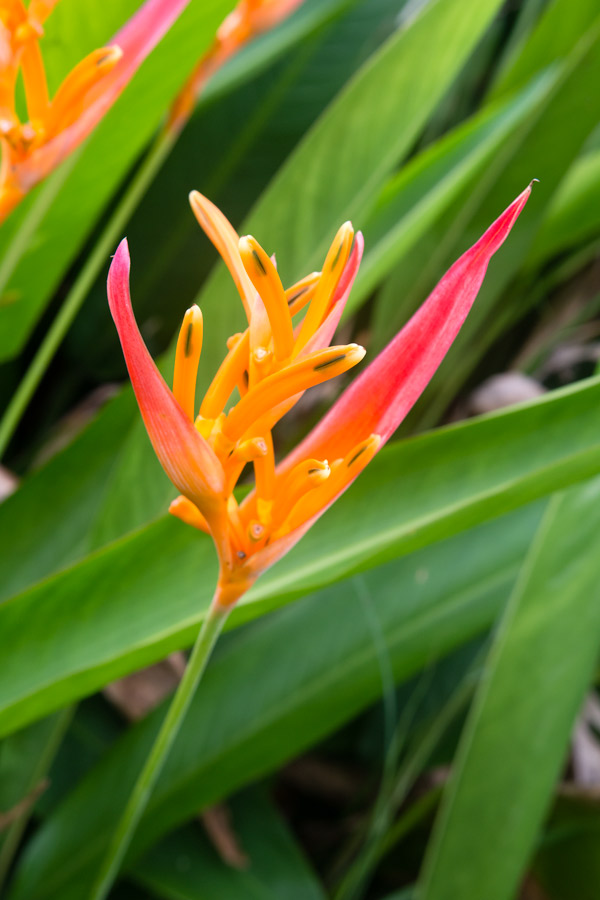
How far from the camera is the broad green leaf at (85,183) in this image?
0.38 metres

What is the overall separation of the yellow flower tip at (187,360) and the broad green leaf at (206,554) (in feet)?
0.32

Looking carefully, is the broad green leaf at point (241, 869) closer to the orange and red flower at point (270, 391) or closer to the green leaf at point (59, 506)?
the green leaf at point (59, 506)

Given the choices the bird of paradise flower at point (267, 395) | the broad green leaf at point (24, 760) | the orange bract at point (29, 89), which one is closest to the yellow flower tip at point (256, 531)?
the bird of paradise flower at point (267, 395)

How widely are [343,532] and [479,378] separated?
19.1 inches

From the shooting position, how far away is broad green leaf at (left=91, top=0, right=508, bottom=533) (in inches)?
15.6

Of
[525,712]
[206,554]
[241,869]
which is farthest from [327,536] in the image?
[241,869]

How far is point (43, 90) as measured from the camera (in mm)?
282

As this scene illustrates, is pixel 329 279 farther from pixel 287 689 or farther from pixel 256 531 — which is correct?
pixel 287 689

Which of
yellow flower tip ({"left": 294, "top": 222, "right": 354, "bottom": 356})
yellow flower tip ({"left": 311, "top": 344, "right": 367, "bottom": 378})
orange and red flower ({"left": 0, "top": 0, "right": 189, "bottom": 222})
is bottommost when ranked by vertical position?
yellow flower tip ({"left": 311, "top": 344, "right": 367, "bottom": 378})

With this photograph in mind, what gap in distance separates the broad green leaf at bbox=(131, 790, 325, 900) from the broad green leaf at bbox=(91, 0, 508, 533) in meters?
0.24

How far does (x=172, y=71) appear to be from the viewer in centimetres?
39

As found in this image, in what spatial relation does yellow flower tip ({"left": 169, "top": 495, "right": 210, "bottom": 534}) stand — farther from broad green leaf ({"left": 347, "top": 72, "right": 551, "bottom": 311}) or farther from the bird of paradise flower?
broad green leaf ({"left": 347, "top": 72, "right": 551, "bottom": 311})

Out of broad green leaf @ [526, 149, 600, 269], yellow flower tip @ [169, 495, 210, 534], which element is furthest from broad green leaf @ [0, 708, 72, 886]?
broad green leaf @ [526, 149, 600, 269]

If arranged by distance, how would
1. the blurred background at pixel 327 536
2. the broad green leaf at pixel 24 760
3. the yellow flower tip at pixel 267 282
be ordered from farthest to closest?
the broad green leaf at pixel 24 760, the blurred background at pixel 327 536, the yellow flower tip at pixel 267 282
